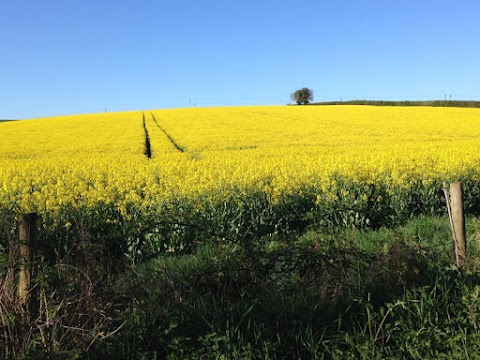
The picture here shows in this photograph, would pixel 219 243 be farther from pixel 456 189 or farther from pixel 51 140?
pixel 51 140

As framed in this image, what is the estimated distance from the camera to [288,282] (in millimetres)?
4188

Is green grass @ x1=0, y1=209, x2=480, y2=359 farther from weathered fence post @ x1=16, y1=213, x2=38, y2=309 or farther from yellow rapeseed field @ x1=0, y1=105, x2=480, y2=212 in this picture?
yellow rapeseed field @ x1=0, y1=105, x2=480, y2=212

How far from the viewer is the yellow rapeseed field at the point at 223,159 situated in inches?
328

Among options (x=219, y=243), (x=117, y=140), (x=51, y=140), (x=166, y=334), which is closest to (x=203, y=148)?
(x=117, y=140)

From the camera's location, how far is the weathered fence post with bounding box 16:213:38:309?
3156 millimetres

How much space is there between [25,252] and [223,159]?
34.3ft

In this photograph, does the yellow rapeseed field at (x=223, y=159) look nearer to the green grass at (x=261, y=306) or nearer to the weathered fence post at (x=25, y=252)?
the green grass at (x=261, y=306)

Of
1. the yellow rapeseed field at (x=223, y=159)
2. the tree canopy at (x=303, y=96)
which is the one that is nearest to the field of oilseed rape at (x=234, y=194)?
the yellow rapeseed field at (x=223, y=159)

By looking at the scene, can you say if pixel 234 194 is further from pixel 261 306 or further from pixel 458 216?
pixel 261 306

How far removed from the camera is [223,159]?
44.4 feet

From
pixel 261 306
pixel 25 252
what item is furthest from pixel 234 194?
pixel 25 252

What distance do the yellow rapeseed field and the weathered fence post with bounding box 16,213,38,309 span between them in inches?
157

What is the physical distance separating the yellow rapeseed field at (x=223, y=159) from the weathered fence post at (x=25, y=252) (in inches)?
157

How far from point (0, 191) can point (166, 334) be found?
637 centimetres
